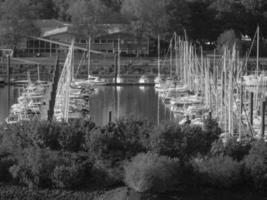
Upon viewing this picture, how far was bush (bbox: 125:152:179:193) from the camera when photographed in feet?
65.5

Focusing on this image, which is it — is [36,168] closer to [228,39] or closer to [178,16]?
[228,39]

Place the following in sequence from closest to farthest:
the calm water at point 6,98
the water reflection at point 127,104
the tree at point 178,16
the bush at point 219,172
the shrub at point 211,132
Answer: the bush at point 219,172 → the shrub at point 211,132 → the water reflection at point 127,104 → the calm water at point 6,98 → the tree at point 178,16

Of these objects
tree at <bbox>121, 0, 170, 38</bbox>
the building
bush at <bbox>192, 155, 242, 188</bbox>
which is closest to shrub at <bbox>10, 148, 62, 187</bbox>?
bush at <bbox>192, 155, 242, 188</bbox>

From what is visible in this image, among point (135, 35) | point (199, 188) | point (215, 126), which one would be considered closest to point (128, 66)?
point (135, 35)

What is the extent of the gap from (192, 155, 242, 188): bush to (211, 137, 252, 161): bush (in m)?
1.02

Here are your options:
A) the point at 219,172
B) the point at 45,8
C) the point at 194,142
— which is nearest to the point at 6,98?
the point at 194,142

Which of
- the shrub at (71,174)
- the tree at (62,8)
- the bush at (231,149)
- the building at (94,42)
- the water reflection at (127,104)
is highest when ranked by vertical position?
the tree at (62,8)

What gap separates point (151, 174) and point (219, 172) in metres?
2.13

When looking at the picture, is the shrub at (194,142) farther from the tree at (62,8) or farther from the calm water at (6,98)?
the tree at (62,8)

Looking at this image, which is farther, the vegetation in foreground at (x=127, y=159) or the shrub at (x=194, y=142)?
the shrub at (x=194, y=142)

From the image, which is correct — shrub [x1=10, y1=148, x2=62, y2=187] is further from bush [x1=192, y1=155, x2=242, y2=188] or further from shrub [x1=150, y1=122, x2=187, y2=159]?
bush [x1=192, y1=155, x2=242, y2=188]

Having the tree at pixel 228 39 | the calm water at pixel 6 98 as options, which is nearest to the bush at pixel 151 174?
the calm water at pixel 6 98

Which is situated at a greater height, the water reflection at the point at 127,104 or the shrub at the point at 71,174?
the shrub at the point at 71,174

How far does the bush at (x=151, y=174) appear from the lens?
1997 cm
